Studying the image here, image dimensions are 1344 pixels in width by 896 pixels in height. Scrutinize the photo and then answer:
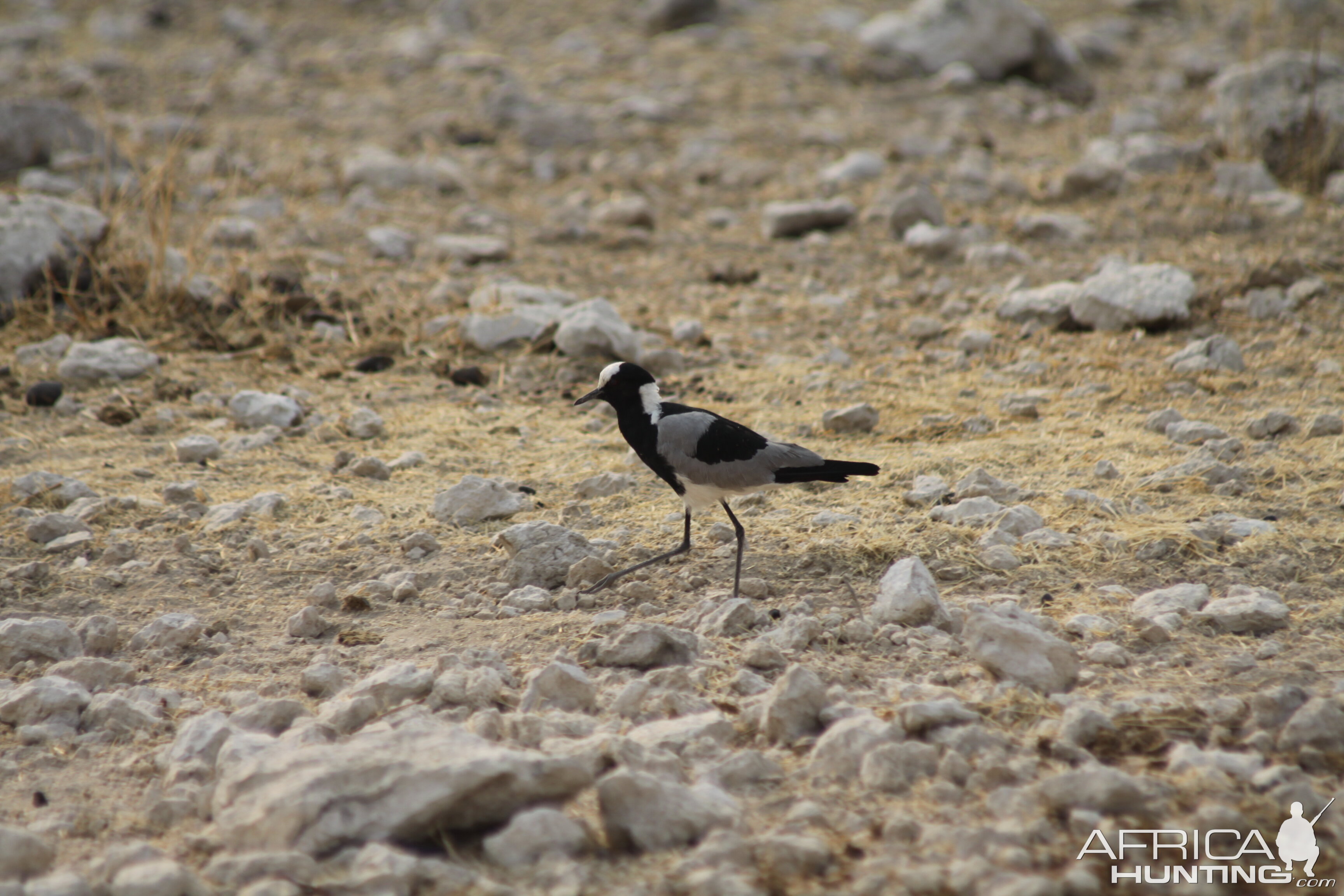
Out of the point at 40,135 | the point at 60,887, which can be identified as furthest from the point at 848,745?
the point at 40,135

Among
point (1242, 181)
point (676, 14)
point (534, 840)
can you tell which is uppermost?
point (676, 14)

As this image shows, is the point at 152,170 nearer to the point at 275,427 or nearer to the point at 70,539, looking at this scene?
the point at 275,427

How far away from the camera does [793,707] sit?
2.85 metres

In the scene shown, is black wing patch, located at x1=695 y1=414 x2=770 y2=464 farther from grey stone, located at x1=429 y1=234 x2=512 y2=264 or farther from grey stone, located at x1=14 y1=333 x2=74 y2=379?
grey stone, located at x1=429 y1=234 x2=512 y2=264

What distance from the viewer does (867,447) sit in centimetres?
486

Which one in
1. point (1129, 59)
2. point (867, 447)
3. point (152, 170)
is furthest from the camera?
point (1129, 59)

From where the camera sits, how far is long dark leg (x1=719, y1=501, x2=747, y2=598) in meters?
3.64

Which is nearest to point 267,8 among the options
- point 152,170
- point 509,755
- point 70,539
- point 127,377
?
point 152,170

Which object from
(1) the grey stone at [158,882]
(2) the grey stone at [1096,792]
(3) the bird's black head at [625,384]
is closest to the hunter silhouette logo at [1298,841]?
(2) the grey stone at [1096,792]

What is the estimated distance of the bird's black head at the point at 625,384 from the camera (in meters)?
4.13

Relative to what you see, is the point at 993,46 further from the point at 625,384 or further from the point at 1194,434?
the point at 625,384

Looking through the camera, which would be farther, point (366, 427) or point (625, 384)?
point (366, 427)

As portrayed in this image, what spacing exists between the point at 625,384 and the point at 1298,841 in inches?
99.3

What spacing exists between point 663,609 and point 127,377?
3.42 metres
